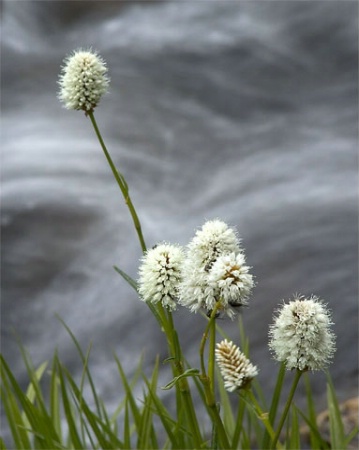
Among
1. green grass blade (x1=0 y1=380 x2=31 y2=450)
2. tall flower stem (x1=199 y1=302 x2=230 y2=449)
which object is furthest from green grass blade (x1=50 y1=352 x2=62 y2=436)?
tall flower stem (x1=199 y1=302 x2=230 y2=449)

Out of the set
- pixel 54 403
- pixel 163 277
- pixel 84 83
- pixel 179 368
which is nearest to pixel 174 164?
pixel 54 403

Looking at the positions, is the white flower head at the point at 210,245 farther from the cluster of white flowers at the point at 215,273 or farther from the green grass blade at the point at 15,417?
the green grass blade at the point at 15,417

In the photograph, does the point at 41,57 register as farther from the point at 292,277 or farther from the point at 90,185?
the point at 292,277

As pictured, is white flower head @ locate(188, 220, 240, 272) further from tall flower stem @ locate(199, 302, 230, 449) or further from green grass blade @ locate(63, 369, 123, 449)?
green grass blade @ locate(63, 369, 123, 449)

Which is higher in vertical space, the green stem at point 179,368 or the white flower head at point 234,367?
the green stem at point 179,368

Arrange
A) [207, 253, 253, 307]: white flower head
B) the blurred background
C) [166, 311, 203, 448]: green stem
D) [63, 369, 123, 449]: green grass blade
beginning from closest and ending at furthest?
[207, 253, 253, 307]: white flower head < [166, 311, 203, 448]: green stem < [63, 369, 123, 449]: green grass blade < the blurred background

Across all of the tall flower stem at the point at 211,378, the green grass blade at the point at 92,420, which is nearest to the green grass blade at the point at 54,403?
the green grass blade at the point at 92,420

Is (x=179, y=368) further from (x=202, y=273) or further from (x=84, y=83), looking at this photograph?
(x=84, y=83)
